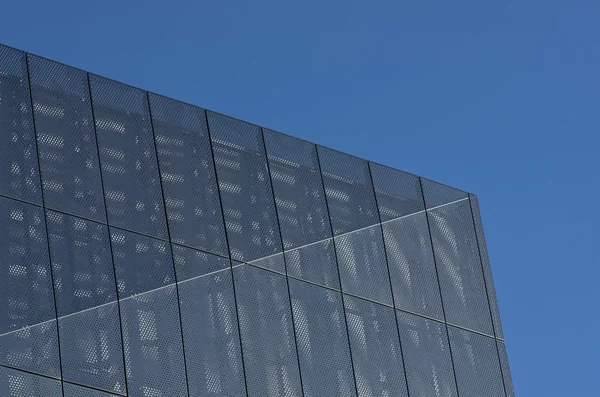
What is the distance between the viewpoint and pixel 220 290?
30344 mm

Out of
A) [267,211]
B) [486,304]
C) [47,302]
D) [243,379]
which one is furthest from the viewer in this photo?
[486,304]

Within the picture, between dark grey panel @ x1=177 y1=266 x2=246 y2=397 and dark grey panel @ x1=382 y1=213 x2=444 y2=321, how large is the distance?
5.61m

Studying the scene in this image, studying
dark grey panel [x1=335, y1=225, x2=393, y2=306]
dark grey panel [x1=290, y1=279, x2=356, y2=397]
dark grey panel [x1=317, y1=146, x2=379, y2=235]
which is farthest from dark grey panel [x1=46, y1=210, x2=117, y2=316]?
dark grey panel [x1=317, y1=146, x2=379, y2=235]

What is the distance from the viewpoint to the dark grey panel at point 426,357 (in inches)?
1328

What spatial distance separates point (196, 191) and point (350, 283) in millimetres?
4533

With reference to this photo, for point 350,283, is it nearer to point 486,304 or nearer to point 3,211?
point 486,304

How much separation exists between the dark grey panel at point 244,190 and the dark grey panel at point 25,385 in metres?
6.35

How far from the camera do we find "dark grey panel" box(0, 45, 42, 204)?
1078 inches

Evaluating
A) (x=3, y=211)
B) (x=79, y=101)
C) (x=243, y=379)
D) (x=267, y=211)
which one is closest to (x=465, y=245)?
(x=267, y=211)

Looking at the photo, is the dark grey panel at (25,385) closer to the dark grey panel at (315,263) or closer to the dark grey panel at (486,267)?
the dark grey panel at (315,263)

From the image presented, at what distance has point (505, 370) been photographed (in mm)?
36312

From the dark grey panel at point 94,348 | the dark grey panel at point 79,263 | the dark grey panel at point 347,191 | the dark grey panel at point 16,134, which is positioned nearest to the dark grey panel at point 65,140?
the dark grey panel at point 16,134

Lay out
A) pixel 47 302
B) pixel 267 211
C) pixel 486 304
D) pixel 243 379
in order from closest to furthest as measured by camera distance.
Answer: pixel 47 302 → pixel 243 379 → pixel 267 211 → pixel 486 304

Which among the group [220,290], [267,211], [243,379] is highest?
[267,211]
